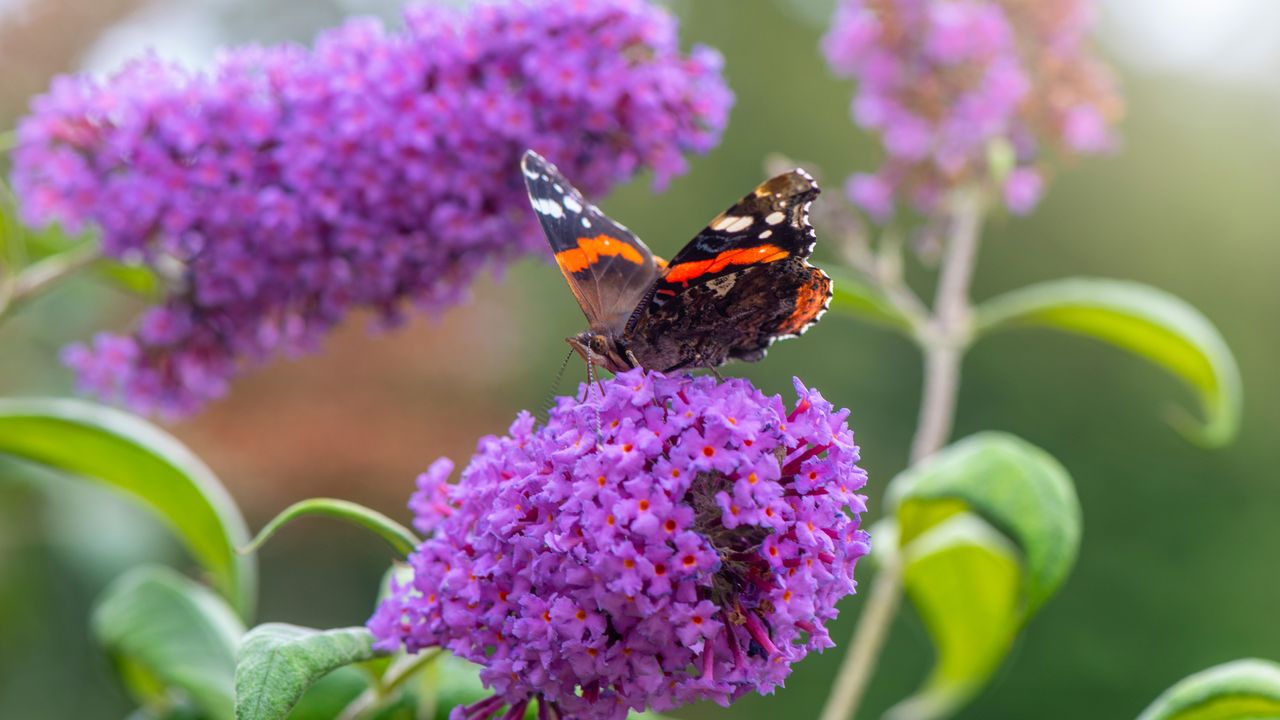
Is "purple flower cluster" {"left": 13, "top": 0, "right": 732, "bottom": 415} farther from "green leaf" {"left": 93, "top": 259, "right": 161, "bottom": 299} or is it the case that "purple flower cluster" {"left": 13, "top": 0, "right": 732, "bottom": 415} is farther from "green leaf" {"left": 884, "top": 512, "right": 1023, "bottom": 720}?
"green leaf" {"left": 884, "top": 512, "right": 1023, "bottom": 720}

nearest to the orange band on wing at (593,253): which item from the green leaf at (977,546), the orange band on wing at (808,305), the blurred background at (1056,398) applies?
the orange band on wing at (808,305)

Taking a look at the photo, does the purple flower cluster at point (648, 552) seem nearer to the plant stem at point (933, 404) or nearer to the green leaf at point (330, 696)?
the green leaf at point (330, 696)

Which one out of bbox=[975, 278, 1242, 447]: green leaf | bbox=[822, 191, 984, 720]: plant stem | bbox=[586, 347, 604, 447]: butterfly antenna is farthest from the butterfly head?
bbox=[975, 278, 1242, 447]: green leaf

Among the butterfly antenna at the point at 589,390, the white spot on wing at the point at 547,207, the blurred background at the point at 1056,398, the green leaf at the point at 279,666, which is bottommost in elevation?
the green leaf at the point at 279,666

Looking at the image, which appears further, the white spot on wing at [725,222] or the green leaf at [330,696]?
the green leaf at [330,696]

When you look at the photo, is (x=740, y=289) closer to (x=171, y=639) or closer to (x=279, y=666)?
(x=279, y=666)

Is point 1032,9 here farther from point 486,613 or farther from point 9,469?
point 9,469

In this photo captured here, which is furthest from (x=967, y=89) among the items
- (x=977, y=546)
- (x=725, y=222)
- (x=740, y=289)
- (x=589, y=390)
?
(x=589, y=390)
